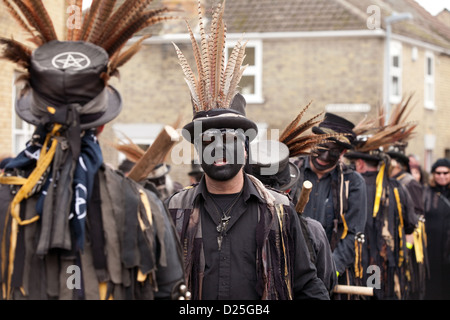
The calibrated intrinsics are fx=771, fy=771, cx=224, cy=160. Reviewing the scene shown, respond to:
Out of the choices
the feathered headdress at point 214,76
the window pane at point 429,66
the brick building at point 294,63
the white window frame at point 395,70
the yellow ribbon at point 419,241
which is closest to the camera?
the feathered headdress at point 214,76

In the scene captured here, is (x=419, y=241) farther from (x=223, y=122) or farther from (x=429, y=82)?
(x=429, y=82)

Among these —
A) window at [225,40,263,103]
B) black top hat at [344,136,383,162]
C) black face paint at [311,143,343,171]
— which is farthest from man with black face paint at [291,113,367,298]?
window at [225,40,263,103]

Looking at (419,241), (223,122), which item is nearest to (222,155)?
(223,122)

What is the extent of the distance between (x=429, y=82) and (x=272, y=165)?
71.2 ft

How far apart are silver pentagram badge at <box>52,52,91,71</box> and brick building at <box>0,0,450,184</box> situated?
18463 millimetres

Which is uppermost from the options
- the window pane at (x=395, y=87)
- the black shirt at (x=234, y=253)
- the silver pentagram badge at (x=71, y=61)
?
the window pane at (x=395, y=87)

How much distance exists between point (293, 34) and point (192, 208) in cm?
1858

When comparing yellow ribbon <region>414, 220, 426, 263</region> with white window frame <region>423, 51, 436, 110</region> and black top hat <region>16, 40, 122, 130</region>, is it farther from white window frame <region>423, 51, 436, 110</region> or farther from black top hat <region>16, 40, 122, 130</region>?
white window frame <region>423, 51, 436, 110</region>

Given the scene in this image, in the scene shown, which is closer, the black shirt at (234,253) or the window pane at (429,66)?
the black shirt at (234,253)

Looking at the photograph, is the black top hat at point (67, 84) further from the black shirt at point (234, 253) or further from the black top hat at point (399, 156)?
the black top hat at point (399, 156)

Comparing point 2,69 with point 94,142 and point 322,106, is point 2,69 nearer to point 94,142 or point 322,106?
point 94,142

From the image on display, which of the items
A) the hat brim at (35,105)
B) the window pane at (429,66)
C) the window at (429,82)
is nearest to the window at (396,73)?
the window at (429,82)

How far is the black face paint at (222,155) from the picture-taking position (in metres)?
4.55

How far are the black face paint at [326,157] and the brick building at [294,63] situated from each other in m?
14.2
